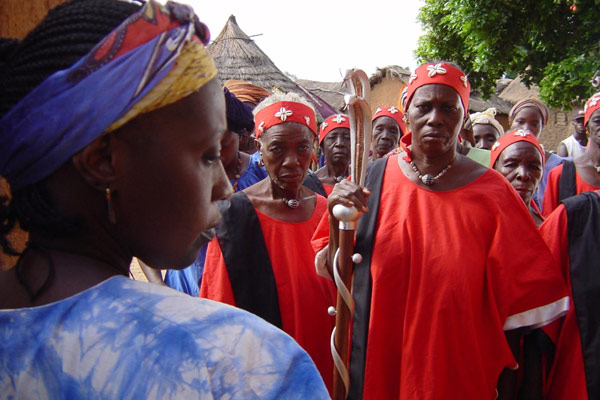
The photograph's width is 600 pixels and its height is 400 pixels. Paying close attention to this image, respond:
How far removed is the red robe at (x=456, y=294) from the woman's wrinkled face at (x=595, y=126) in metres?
1.19

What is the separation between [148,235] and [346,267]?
1748 millimetres

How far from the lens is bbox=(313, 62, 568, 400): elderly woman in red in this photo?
7.73 feet

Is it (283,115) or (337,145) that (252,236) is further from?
(337,145)

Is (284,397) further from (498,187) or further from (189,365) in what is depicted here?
(498,187)

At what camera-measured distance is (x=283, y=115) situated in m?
3.14

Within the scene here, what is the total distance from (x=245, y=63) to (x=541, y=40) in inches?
282

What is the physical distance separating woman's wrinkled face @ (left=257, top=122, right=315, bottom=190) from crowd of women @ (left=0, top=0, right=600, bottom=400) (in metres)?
0.01

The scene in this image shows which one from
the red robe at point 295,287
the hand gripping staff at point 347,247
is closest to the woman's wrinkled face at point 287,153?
the red robe at point 295,287

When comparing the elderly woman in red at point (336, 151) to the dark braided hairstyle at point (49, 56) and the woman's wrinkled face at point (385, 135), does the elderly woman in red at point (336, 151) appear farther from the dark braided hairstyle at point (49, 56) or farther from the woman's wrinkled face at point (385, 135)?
the dark braided hairstyle at point (49, 56)

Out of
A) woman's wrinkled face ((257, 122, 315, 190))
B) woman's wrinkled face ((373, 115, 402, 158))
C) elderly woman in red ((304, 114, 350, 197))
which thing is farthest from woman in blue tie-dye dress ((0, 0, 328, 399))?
woman's wrinkled face ((373, 115, 402, 158))

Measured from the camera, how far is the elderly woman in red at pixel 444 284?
2.36m

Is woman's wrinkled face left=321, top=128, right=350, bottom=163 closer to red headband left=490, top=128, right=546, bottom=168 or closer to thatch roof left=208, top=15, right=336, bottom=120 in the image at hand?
red headband left=490, top=128, right=546, bottom=168

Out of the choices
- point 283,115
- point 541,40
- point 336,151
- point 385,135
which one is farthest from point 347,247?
point 541,40

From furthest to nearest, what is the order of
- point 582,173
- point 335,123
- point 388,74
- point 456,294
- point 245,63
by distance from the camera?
1. point 388,74
2. point 245,63
3. point 335,123
4. point 582,173
5. point 456,294
